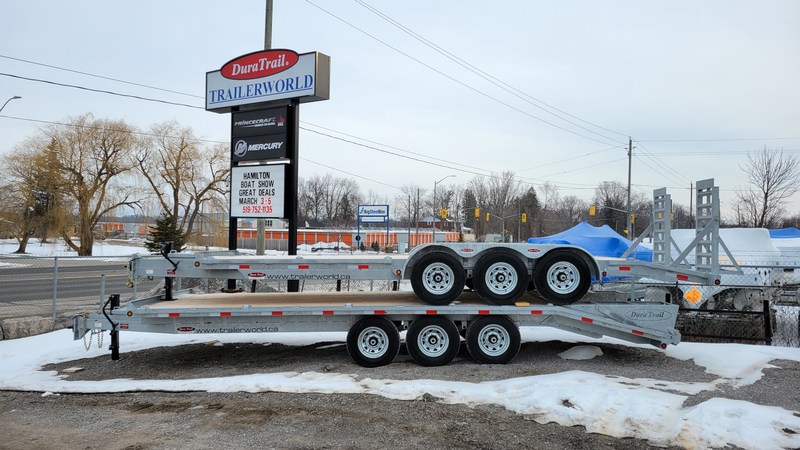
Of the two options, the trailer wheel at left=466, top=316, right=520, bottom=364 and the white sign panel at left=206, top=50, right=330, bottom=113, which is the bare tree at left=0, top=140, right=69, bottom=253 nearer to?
the white sign panel at left=206, top=50, right=330, bottom=113

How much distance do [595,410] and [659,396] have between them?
3.44 feet

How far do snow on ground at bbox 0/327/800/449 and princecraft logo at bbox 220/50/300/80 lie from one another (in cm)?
654

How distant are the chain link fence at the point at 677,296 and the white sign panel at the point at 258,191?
1.74 meters


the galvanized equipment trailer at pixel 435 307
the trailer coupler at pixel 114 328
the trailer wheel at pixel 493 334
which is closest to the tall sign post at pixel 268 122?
the trailer coupler at pixel 114 328

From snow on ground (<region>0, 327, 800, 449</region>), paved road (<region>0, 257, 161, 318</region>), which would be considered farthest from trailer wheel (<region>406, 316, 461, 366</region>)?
paved road (<region>0, 257, 161, 318</region>)

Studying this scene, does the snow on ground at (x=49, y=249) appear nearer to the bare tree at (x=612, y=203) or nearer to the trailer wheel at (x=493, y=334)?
the trailer wheel at (x=493, y=334)

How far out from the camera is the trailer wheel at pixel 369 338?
793 centimetres

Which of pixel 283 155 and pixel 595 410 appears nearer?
pixel 595 410

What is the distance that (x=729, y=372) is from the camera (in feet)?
25.3

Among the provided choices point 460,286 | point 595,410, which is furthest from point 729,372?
point 460,286

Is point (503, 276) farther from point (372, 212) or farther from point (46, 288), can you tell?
point (372, 212)

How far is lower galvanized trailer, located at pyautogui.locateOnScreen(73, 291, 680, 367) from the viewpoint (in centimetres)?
783

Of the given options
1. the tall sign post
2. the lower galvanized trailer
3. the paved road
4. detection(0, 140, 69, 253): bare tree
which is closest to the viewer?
the lower galvanized trailer

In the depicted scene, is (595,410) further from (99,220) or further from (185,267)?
(99,220)
